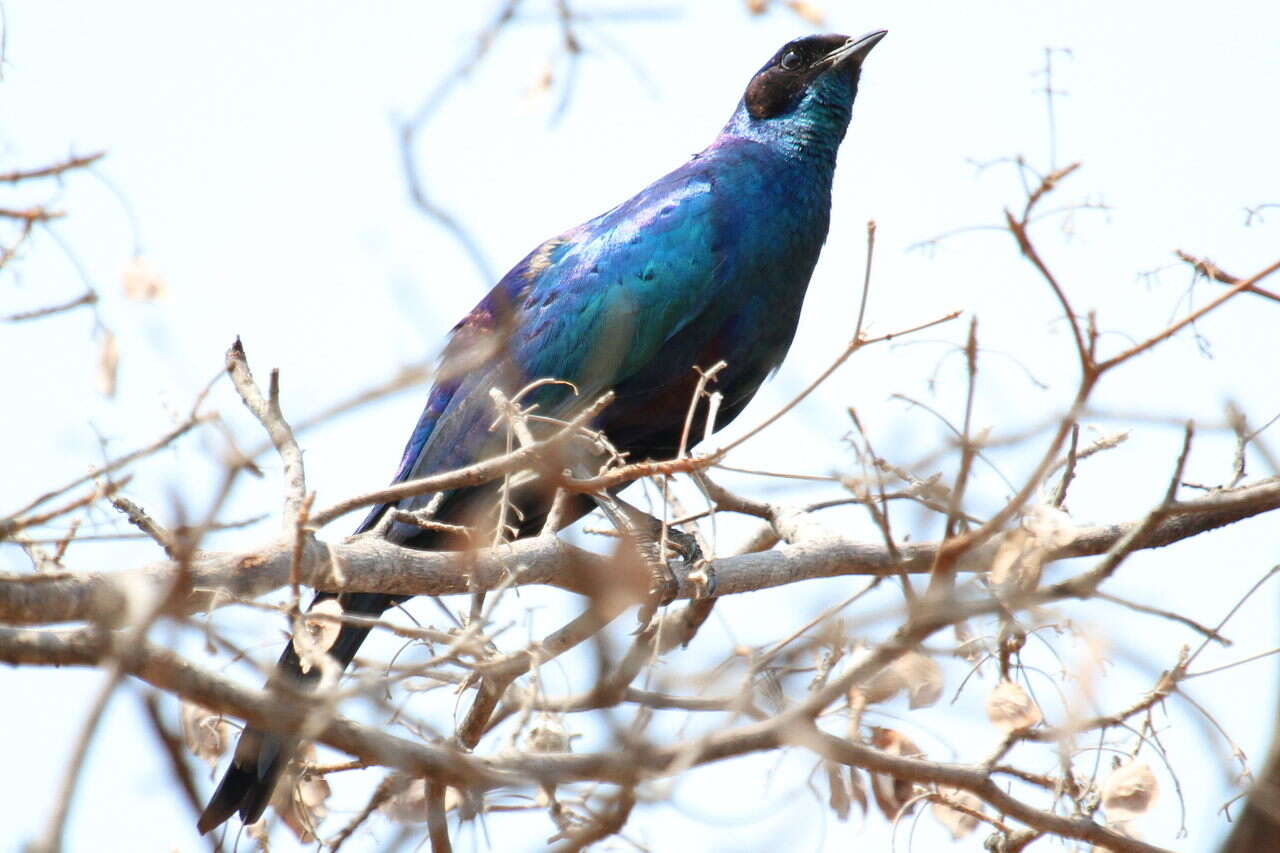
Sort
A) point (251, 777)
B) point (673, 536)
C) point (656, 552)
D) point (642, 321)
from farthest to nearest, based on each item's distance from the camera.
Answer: point (642, 321) → point (673, 536) → point (656, 552) → point (251, 777)

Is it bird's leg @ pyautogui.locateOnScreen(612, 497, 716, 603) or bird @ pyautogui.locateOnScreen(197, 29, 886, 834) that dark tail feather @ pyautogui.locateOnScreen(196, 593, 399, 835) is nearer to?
bird @ pyautogui.locateOnScreen(197, 29, 886, 834)

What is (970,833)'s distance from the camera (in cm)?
343

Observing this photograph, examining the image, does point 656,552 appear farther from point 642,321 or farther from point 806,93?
point 806,93

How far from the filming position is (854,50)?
220 inches

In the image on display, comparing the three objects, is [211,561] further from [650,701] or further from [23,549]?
[650,701]

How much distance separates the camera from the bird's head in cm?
545

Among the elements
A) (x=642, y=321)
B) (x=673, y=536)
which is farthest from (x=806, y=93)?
(x=673, y=536)

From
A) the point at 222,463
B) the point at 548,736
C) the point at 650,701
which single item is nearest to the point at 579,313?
the point at 548,736

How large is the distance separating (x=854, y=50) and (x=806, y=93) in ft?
0.86

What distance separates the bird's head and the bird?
278mm

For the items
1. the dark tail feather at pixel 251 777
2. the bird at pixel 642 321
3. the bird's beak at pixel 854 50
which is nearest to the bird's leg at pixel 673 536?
the bird at pixel 642 321

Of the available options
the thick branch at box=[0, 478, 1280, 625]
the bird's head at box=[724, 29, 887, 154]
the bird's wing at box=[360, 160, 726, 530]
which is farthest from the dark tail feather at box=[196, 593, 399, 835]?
the bird's head at box=[724, 29, 887, 154]

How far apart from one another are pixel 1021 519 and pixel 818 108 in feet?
10.1

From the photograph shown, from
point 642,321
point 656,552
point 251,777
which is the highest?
point 642,321
